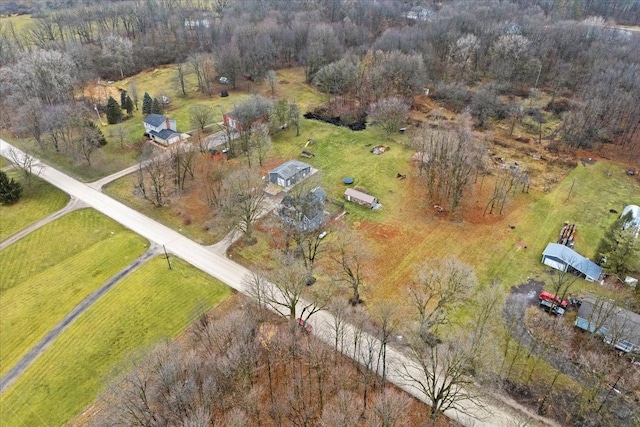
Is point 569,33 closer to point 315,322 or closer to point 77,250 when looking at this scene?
point 315,322

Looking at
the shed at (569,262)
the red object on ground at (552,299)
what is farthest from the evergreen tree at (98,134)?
the shed at (569,262)

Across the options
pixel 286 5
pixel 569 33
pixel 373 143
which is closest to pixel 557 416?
pixel 373 143

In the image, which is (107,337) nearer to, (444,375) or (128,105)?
(444,375)

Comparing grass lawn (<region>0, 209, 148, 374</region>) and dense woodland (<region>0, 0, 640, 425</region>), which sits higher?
dense woodland (<region>0, 0, 640, 425</region>)

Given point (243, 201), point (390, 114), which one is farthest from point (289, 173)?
point (390, 114)

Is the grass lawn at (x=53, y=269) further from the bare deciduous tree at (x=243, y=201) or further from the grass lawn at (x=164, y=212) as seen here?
the bare deciduous tree at (x=243, y=201)

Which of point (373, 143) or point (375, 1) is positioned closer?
point (373, 143)

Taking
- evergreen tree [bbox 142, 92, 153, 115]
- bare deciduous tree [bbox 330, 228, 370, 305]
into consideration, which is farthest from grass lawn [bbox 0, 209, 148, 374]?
evergreen tree [bbox 142, 92, 153, 115]

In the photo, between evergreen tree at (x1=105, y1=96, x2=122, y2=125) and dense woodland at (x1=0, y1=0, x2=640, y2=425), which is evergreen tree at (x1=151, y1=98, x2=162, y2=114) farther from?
dense woodland at (x1=0, y1=0, x2=640, y2=425)
